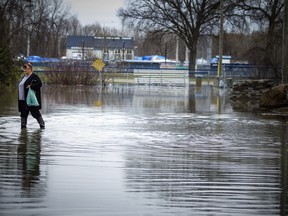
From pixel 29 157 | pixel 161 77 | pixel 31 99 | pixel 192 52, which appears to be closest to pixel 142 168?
pixel 29 157

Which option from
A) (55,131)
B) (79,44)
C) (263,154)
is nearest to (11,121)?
(55,131)

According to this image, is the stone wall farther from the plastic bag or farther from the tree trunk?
the tree trunk

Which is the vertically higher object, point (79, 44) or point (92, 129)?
point (79, 44)

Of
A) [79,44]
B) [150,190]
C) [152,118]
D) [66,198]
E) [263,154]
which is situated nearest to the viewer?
[66,198]

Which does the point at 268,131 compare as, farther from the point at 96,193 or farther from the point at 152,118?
the point at 96,193

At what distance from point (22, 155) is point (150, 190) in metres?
3.26

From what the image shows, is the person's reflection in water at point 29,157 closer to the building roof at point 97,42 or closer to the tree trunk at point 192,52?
the tree trunk at point 192,52

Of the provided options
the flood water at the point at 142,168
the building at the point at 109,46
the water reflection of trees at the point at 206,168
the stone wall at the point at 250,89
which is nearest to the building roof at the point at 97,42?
the building at the point at 109,46

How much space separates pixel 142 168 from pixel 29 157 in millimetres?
1952

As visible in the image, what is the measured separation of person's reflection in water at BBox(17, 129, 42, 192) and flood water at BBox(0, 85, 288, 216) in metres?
0.01

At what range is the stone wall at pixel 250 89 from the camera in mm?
30859

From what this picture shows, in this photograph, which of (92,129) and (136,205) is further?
(92,129)

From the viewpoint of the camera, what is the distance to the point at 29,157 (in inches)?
398

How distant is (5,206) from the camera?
263 inches
